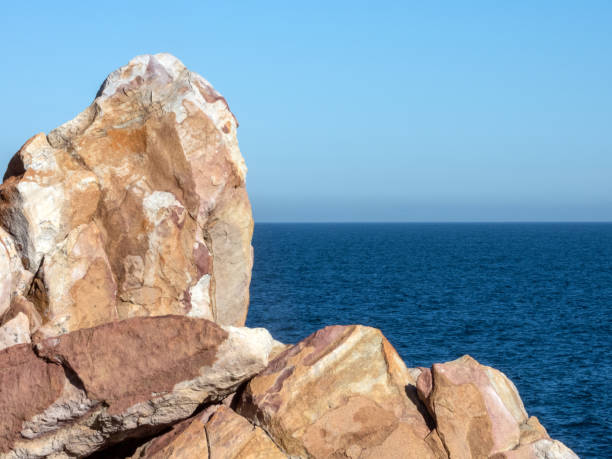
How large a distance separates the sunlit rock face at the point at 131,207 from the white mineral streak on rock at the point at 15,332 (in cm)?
44

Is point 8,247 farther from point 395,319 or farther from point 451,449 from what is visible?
point 395,319

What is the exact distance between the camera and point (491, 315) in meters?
62.9

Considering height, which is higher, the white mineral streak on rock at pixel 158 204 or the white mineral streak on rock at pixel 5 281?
the white mineral streak on rock at pixel 158 204

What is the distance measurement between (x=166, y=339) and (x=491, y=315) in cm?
5330

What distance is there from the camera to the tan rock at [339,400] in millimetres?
14875

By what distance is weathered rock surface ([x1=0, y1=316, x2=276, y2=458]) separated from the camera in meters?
13.8

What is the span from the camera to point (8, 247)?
51.8 ft

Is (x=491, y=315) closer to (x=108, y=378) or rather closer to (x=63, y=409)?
(x=108, y=378)

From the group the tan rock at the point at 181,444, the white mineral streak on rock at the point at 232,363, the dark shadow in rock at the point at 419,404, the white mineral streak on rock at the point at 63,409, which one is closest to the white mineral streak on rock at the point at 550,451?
the dark shadow in rock at the point at 419,404

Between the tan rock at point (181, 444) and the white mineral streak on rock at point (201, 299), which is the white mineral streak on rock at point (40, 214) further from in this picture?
the tan rock at point (181, 444)

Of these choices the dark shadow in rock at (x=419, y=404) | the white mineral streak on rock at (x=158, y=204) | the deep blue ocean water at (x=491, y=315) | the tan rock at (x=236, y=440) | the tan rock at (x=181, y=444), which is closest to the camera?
the tan rock at (x=236, y=440)

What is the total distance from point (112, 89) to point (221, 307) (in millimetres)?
6841

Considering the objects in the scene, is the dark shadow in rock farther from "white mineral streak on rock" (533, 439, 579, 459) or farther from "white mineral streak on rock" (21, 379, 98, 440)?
"white mineral streak on rock" (21, 379, 98, 440)

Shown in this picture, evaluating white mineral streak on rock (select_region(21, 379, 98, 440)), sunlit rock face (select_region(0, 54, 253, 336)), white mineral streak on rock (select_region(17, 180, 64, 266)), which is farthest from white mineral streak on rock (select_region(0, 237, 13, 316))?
white mineral streak on rock (select_region(21, 379, 98, 440))
